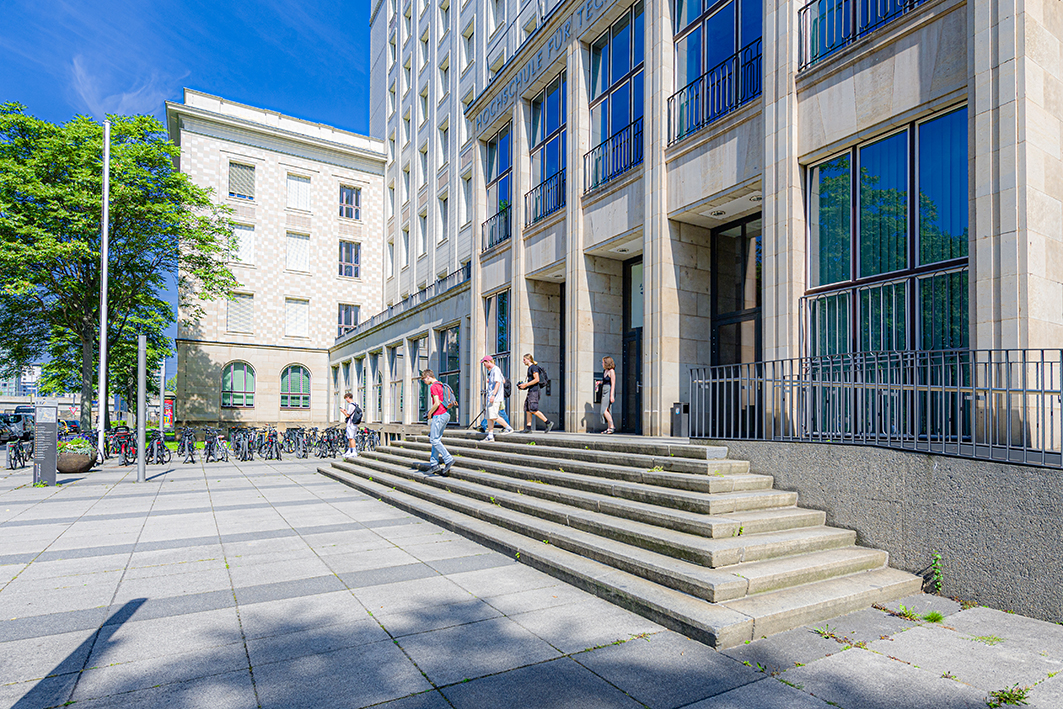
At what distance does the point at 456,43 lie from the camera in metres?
29.7

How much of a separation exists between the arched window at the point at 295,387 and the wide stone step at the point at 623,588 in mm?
31941

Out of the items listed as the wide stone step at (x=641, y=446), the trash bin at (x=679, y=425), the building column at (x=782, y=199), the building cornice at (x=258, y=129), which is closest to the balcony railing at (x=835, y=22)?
the building column at (x=782, y=199)

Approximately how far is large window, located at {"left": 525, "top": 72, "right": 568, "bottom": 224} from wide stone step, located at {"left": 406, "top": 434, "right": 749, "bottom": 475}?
6.48m

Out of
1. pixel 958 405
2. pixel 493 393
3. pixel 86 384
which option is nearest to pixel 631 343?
pixel 493 393

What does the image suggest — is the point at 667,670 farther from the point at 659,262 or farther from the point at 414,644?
the point at 659,262

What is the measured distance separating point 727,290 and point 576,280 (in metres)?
3.65

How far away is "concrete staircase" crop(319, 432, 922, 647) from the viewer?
488 centimetres

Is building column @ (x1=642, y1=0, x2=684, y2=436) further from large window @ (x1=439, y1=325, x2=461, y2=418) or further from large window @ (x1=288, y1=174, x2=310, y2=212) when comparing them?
large window @ (x1=288, y1=174, x2=310, y2=212)

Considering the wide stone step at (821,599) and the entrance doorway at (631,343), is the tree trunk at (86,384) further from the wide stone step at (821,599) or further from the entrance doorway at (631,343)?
the wide stone step at (821,599)

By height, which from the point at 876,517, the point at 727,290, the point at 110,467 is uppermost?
the point at 727,290

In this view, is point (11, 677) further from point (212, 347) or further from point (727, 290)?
point (212, 347)

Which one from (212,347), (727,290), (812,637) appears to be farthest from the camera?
(212,347)

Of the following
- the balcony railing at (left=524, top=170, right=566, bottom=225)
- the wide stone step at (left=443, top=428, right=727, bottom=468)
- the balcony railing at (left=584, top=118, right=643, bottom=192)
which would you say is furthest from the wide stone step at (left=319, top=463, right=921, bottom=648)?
the balcony railing at (left=524, top=170, right=566, bottom=225)

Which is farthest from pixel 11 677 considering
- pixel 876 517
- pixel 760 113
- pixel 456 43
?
pixel 456 43
